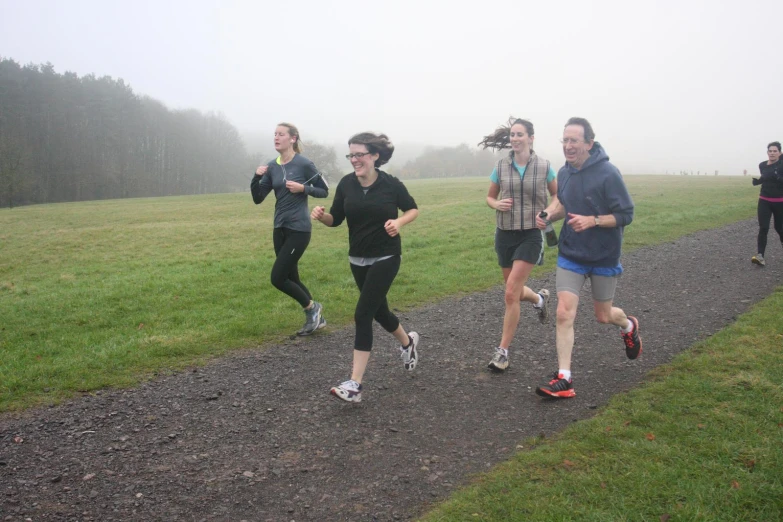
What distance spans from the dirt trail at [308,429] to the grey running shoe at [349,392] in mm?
135

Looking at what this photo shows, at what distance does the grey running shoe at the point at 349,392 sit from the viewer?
518 cm

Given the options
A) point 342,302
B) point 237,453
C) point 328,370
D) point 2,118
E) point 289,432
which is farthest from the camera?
point 2,118

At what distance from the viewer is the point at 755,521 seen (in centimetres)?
334

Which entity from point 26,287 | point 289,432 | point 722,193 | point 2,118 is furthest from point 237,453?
point 2,118

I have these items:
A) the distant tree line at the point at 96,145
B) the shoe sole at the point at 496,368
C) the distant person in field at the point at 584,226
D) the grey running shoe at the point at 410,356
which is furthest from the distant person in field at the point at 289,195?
the distant tree line at the point at 96,145

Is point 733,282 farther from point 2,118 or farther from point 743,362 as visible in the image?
point 2,118

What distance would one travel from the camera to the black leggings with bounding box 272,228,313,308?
7.52m

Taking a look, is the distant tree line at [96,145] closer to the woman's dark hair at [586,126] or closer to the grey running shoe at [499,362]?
the grey running shoe at [499,362]

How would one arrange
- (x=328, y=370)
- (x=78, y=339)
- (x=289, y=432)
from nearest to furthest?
(x=289, y=432)
(x=328, y=370)
(x=78, y=339)

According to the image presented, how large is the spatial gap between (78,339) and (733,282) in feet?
34.4

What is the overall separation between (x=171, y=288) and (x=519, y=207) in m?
7.52

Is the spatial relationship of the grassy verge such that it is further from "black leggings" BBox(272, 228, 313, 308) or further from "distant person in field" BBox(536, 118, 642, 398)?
"black leggings" BBox(272, 228, 313, 308)

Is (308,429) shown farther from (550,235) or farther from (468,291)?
(468,291)

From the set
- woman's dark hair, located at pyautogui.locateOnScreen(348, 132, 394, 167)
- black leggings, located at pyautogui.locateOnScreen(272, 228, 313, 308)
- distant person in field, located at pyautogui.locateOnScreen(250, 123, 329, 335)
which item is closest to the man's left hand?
woman's dark hair, located at pyautogui.locateOnScreen(348, 132, 394, 167)
